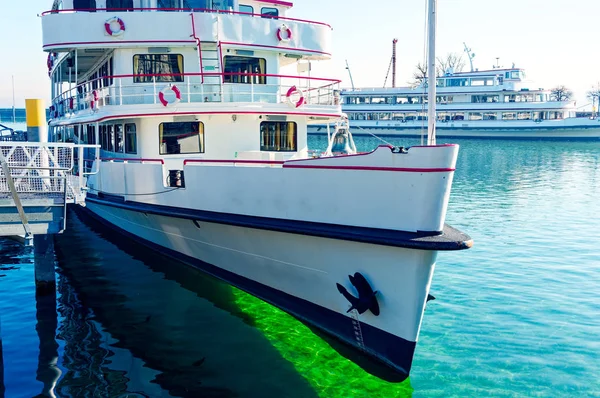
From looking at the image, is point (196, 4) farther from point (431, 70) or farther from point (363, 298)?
point (363, 298)

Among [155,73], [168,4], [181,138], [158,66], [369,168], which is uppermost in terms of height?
[168,4]

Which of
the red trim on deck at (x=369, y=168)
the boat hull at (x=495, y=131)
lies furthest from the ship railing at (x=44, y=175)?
the boat hull at (x=495, y=131)

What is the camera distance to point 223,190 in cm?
936

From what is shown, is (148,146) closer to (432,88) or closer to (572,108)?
(432,88)

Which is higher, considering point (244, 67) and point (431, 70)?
point (244, 67)

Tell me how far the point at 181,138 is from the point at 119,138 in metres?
2.08

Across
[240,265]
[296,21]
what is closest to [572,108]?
[296,21]

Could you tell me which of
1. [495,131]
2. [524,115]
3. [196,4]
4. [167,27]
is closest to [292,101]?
[167,27]

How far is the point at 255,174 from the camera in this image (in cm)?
892

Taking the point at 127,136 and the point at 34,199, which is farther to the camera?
the point at 127,136

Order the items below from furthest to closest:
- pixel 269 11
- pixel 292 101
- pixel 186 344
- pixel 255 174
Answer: pixel 269 11
pixel 292 101
pixel 186 344
pixel 255 174

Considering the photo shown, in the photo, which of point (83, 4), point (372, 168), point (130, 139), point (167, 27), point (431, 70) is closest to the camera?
point (431, 70)

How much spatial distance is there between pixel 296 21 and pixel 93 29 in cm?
425

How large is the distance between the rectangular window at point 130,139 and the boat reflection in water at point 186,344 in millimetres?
2603
